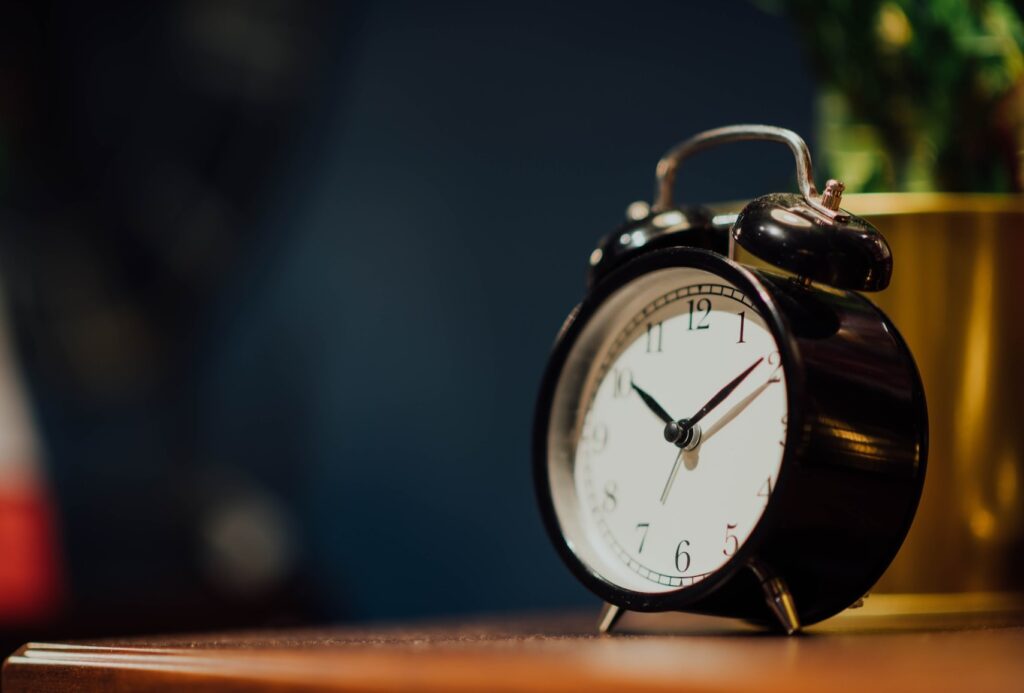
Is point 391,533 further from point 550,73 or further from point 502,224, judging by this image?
point 550,73

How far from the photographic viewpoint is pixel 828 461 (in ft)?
1.84

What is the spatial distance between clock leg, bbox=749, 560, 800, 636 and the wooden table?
0.05 feet

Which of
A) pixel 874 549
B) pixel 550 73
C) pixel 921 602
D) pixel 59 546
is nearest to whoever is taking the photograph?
pixel 874 549

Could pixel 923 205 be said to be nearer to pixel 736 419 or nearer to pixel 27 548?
pixel 736 419

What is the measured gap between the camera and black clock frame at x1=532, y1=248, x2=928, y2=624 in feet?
1.84

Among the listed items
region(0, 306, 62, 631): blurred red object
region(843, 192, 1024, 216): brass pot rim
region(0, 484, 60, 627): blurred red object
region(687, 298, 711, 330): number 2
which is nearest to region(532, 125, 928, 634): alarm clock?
region(687, 298, 711, 330): number 2

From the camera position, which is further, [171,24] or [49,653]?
[171,24]

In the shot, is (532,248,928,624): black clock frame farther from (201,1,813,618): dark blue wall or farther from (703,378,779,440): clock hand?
(201,1,813,618): dark blue wall

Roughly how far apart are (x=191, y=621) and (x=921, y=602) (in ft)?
5.58

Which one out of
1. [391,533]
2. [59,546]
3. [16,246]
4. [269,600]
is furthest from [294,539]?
[16,246]

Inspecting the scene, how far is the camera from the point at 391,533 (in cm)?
219

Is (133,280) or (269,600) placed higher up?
(133,280)

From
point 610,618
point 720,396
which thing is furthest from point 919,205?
point 610,618

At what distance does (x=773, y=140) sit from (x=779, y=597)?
0.29 m
